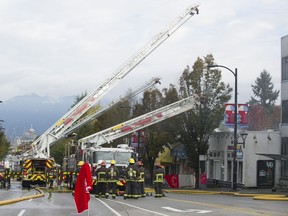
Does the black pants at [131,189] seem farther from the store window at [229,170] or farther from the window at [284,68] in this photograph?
the store window at [229,170]

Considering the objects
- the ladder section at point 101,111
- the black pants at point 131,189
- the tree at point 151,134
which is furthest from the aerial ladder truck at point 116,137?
the black pants at point 131,189

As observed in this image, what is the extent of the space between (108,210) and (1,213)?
10.9ft

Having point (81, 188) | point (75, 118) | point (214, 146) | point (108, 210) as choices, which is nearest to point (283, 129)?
point (214, 146)

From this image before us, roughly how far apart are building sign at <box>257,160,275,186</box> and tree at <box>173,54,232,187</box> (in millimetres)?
Result: 4252

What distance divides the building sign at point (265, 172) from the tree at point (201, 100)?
425cm

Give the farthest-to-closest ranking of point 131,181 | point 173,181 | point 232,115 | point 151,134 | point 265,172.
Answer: point 151,134 → point 173,181 → point 265,172 → point 232,115 → point 131,181

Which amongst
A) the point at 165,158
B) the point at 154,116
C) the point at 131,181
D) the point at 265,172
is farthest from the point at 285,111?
the point at 131,181

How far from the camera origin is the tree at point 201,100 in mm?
42156

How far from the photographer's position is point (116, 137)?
40.2 meters

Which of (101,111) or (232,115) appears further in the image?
(101,111)

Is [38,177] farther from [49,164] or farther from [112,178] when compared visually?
[112,178]

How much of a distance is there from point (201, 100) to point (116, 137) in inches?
257

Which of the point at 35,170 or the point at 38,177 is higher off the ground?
the point at 35,170

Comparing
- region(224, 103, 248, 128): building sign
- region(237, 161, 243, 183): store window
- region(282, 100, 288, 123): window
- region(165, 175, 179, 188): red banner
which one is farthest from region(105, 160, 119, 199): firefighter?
region(165, 175, 179, 188): red banner
